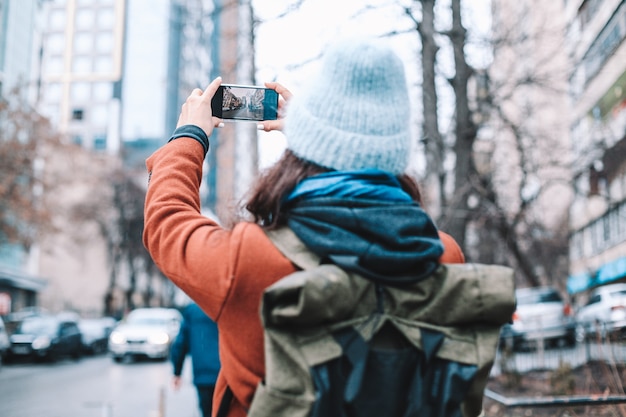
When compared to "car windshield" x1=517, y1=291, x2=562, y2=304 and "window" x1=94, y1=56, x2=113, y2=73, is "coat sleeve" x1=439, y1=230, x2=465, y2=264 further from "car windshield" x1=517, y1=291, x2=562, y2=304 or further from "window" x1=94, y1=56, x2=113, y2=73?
"window" x1=94, y1=56, x2=113, y2=73

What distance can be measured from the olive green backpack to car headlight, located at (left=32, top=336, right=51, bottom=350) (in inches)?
960

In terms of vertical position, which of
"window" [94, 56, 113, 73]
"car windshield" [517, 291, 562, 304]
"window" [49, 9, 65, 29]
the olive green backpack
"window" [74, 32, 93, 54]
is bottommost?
"car windshield" [517, 291, 562, 304]

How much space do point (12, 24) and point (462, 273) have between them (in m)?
39.0

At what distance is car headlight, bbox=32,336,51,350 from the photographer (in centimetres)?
2366

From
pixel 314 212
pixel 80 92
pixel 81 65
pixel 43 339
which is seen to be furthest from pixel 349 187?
pixel 81 65

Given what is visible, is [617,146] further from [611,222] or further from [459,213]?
[611,222]

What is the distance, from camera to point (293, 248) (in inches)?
65.2

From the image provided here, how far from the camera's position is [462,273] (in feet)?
5.49

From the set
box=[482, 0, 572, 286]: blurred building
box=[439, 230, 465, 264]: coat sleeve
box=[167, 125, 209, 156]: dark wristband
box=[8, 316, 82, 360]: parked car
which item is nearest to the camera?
box=[439, 230, 465, 264]: coat sleeve

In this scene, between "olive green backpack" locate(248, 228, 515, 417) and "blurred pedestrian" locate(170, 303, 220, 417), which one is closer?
"olive green backpack" locate(248, 228, 515, 417)

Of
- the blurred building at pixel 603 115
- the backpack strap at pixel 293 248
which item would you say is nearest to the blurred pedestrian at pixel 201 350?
the backpack strap at pixel 293 248

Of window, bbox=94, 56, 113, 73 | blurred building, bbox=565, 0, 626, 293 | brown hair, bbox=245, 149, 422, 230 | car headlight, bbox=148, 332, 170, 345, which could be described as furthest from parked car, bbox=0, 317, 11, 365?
window, bbox=94, 56, 113, 73

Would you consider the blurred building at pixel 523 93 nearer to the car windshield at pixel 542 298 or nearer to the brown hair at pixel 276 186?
the car windshield at pixel 542 298

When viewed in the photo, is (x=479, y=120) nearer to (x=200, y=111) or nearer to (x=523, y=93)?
(x=523, y=93)
